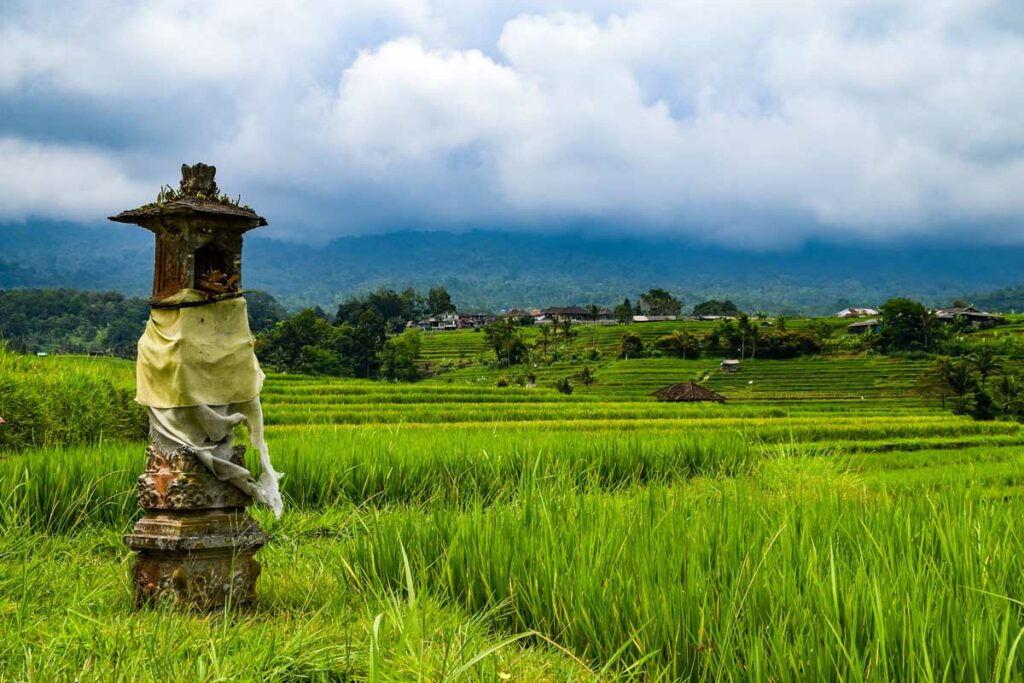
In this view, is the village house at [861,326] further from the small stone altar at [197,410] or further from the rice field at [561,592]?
the small stone altar at [197,410]

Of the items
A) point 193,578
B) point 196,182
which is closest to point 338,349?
point 196,182

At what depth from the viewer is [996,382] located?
46.8 meters

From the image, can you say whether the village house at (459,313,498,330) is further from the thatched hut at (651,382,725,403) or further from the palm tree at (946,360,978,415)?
the palm tree at (946,360,978,415)

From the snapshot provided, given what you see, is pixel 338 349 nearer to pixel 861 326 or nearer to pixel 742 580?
pixel 861 326

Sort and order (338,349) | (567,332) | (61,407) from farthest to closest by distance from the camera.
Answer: (567,332) < (338,349) < (61,407)

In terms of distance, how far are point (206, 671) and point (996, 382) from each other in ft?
169

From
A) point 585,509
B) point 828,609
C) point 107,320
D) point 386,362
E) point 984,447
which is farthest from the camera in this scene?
point 107,320

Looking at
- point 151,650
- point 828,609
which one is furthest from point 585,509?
point 151,650

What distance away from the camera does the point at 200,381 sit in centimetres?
487

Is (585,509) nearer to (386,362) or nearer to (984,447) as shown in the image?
(984,447)

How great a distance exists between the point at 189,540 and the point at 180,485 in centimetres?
34

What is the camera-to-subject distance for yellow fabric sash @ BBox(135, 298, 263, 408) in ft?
15.8

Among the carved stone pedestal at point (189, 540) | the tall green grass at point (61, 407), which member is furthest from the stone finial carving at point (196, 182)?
the tall green grass at point (61, 407)

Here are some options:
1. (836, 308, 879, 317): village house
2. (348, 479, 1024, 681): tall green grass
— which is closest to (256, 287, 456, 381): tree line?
(348, 479, 1024, 681): tall green grass
